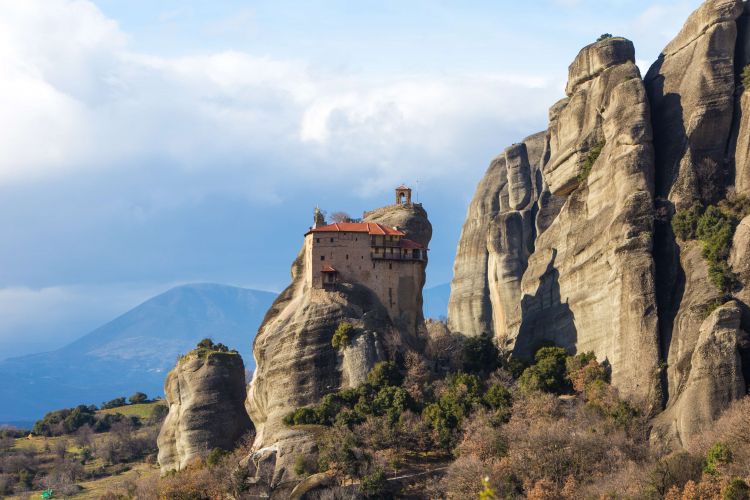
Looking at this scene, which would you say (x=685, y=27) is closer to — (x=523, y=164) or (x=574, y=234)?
(x=574, y=234)

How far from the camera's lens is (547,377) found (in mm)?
83625

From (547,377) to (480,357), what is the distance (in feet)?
21.5

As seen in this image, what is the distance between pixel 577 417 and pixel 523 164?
59.9m

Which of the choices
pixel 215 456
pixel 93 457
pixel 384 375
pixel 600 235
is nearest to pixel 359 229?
pixel 384 375

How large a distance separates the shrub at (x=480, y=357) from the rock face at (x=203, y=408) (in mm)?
17613

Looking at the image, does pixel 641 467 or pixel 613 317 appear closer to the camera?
pixel 641 467

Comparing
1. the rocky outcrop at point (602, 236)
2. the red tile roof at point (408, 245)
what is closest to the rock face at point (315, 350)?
the red tile roof at point (408, 245)

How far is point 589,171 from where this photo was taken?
3629 inches

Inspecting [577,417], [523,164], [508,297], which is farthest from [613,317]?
[523,164]

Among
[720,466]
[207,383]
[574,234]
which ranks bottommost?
[720,466]

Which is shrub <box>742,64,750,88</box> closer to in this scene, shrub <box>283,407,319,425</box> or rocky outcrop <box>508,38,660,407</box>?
rocky outcrop <box>508,38,660,407</box>

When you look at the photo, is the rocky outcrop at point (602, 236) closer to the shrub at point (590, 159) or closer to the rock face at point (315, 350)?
the shrub at point (590, 159)

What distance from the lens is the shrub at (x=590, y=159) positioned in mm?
92438

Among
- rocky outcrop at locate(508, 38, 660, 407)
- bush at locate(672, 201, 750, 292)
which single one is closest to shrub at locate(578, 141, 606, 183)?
rocky outcrop at locate(508, 38, 660, 407)
